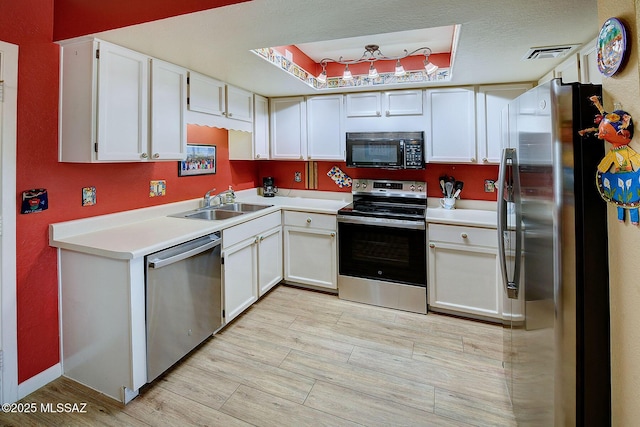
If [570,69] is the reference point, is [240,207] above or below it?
below

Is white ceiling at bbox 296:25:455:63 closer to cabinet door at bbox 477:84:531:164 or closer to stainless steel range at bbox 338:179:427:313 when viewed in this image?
cabinet door at bbox 477:84:531:164

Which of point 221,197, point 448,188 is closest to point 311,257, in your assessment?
point 221,197

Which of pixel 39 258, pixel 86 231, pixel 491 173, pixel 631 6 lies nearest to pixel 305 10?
pixel 631 6

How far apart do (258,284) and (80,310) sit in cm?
140

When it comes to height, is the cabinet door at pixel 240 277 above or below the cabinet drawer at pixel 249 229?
below

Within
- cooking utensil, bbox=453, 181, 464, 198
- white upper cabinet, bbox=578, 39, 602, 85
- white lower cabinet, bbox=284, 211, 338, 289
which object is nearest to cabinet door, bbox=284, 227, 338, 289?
white lower cabinet, bbox=284, 211, 338, 289

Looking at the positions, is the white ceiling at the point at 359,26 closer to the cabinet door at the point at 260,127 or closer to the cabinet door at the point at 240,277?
the cabinet door at the point at 260,127

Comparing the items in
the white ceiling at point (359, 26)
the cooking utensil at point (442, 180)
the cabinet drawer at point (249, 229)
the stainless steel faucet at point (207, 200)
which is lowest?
the cabinet drawer at point (249, 229)

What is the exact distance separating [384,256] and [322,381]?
1337 mm

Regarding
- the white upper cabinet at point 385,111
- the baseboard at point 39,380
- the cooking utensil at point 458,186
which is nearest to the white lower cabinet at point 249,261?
the baseboard at point 39,380

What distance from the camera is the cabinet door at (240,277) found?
2641mm

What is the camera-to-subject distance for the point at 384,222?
301cm

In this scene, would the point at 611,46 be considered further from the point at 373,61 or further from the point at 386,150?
the point at 373,61

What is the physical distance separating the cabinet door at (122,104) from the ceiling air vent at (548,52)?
2.61 meters
